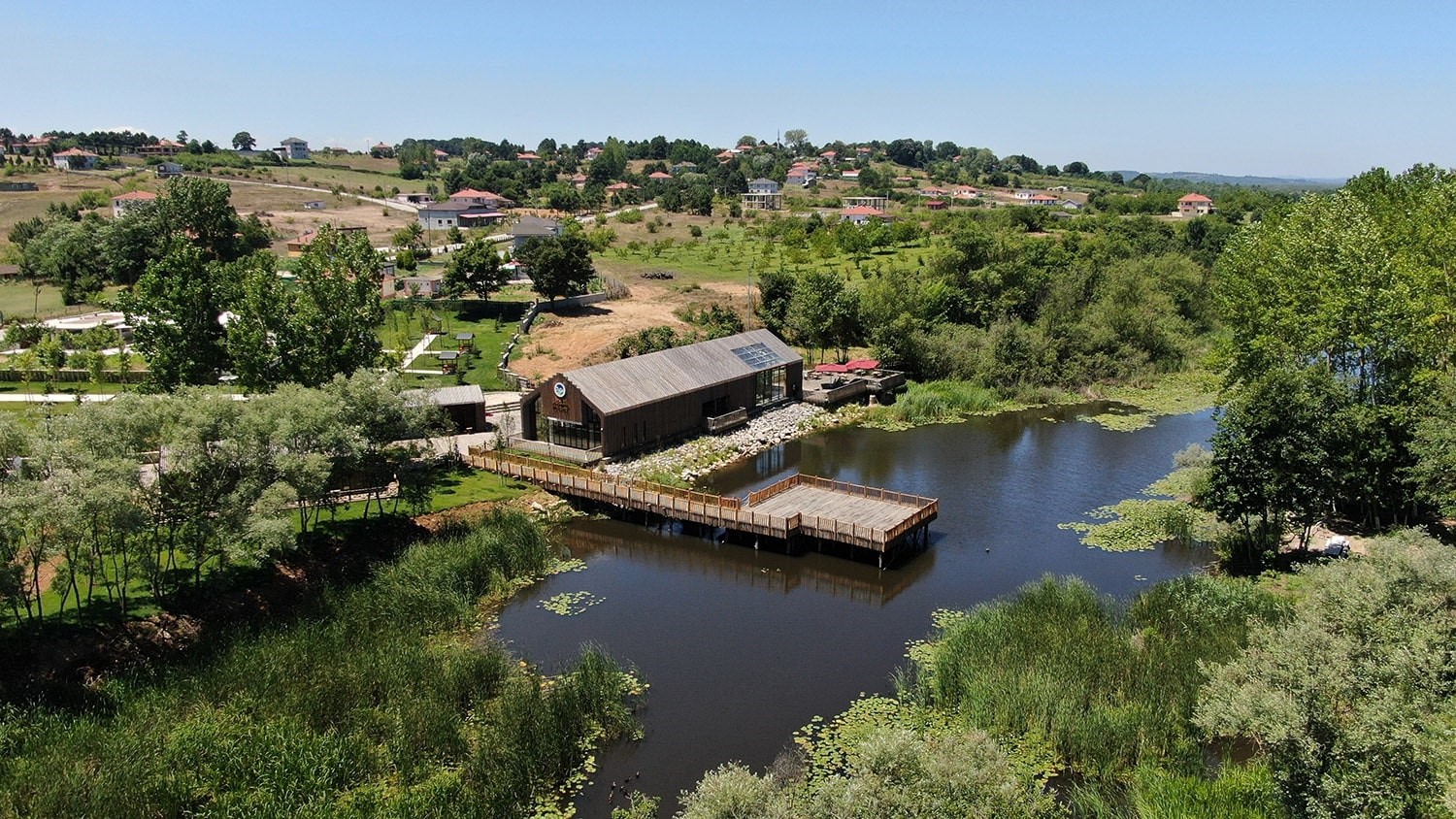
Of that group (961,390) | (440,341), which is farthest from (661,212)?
(961,390)

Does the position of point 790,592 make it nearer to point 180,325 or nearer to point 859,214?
point 180,325

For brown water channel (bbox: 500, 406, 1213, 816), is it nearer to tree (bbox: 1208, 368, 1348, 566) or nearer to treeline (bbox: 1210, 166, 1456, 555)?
tree (bbox: 1208, 368, 1348, 566)

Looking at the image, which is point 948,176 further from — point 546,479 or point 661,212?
point 546,479

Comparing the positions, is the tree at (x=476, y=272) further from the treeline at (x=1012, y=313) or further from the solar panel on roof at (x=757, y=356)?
the solar panel on roof at (x=757, y=356)

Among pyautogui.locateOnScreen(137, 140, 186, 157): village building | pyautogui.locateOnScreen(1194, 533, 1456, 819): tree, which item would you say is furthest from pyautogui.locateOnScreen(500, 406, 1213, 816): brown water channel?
pyautogui.locateOnScreen(137, 140, 186, 157): village building

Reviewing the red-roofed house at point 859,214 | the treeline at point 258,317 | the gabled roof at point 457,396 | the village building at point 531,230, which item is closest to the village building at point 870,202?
the red-roofed house at point 859,214

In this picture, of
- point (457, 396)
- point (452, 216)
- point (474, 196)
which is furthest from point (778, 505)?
point (474, 196)
